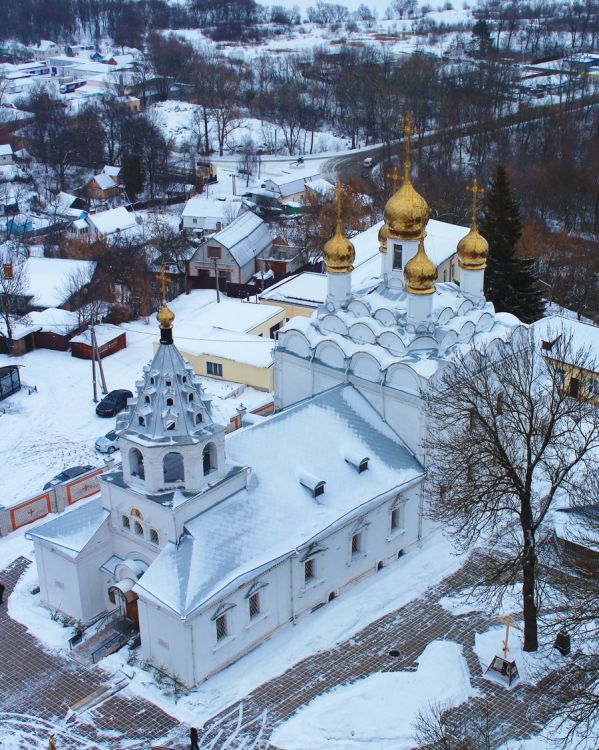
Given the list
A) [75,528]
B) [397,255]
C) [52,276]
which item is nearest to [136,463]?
[75,528]

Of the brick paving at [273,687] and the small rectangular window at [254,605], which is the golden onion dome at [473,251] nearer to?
the brick paving at [273,687]

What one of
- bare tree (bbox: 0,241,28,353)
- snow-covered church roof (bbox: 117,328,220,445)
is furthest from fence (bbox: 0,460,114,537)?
A: bare tree (bbox: 0,241,28,353)

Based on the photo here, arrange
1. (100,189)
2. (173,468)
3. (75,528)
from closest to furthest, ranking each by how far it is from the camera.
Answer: (173,468) < (75,528) < (100,189)

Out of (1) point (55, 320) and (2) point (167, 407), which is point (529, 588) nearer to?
(2) point (167, 407)

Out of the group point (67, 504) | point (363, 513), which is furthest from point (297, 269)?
point (363, 513)

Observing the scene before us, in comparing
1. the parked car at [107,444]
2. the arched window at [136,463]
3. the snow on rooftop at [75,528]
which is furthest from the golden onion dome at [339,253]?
the parked car at [107,444]
